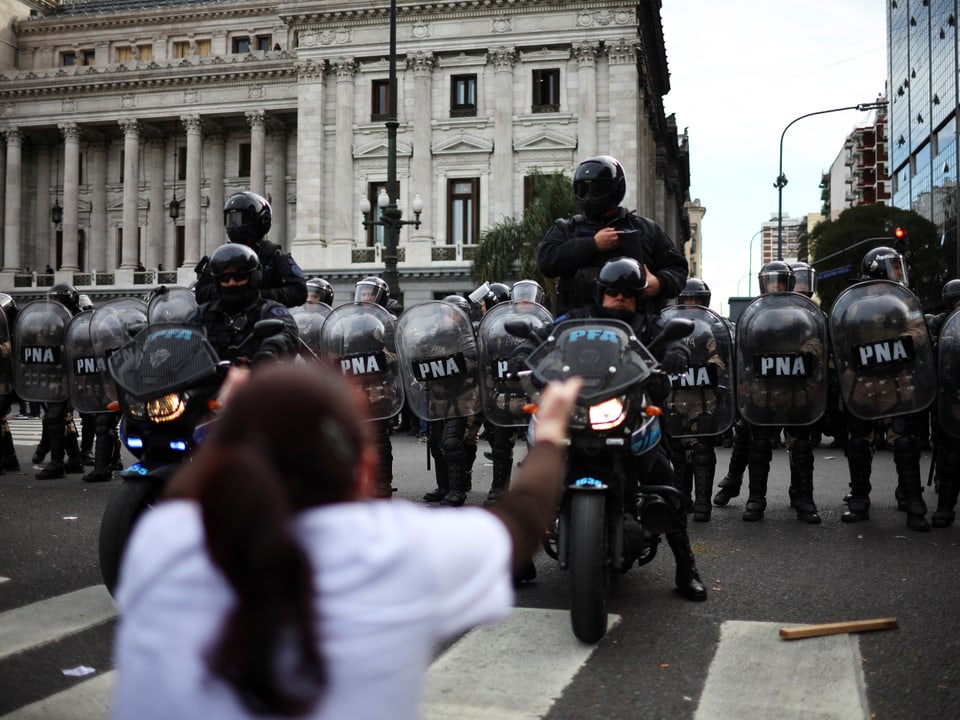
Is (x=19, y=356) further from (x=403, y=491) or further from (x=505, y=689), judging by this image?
(x=505, y=689)

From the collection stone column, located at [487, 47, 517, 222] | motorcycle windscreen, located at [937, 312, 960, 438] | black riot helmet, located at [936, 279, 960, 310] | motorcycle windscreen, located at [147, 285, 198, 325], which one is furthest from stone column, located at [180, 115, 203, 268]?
motorcycle windscreen, located at [937, 312, 960, 438]

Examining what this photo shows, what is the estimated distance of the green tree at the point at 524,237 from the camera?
34094 millimetres

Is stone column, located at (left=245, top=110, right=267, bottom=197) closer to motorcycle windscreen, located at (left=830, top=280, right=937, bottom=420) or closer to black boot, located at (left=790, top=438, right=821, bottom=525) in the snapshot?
black boot, located at (left=790, top=438, right=821, bottom=525)

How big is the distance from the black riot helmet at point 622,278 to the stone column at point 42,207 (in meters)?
56.6

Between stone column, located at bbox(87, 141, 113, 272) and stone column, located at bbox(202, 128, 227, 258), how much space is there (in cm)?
413

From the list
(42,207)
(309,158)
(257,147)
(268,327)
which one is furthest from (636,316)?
(42,207)

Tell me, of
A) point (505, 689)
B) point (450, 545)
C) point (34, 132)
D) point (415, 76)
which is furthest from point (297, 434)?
point (34, 132)

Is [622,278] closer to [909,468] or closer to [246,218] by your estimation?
[246,218]

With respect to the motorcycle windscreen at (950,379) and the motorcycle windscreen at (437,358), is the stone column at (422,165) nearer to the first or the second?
the motorcycle windscreen at (437,358)

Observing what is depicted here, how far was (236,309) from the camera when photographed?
17.7 ft

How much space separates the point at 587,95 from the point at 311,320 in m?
32.9

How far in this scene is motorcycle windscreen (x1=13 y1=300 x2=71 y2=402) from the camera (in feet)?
32.9

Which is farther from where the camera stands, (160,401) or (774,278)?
(774,278)

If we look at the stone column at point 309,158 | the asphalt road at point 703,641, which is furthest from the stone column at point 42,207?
the asphalt road at point 703,641
